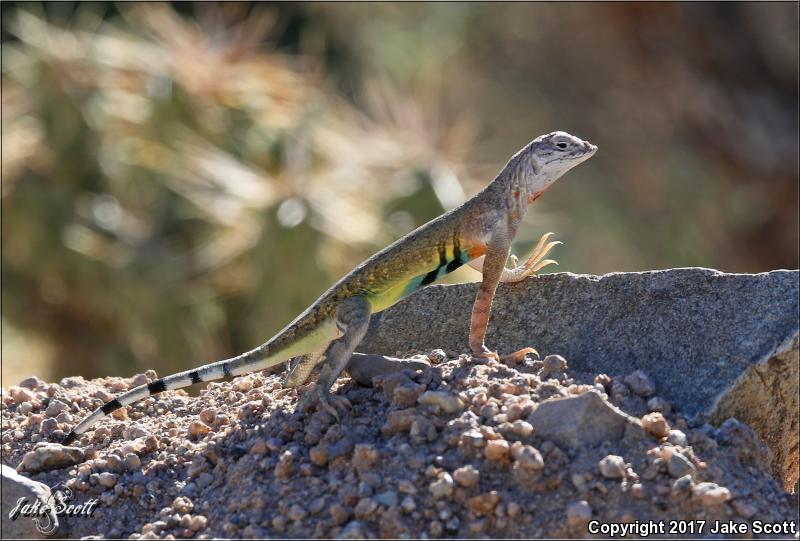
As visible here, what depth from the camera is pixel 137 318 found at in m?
13.1

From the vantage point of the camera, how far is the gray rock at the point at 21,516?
4570 millimetres

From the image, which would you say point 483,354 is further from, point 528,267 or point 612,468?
point 612,468

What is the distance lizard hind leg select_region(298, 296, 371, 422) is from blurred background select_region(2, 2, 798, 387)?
5356mm

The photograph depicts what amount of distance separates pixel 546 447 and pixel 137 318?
9559mm

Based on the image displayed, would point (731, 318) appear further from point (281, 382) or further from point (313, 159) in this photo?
point (313, 159)

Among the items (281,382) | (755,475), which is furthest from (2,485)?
(755,475)

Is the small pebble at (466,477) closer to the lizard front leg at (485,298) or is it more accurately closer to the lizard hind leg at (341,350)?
the lizard hind leg at (341,350)

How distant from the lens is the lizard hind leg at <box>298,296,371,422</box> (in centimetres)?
486

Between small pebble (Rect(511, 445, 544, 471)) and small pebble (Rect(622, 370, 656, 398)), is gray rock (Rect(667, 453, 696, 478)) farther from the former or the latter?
small pebble (Rect(622, 370, 656, 398))

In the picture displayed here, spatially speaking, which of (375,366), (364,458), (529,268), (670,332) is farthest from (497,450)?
(529,268)

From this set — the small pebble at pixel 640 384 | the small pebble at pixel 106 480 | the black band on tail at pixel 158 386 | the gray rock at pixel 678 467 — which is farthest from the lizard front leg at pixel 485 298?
the small pebble at pixel 106 480

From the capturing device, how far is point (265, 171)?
41.2 feet

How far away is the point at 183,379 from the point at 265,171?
748 centimetres

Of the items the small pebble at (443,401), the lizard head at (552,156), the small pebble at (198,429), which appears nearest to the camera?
the small pebble at (443,401)
